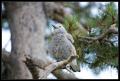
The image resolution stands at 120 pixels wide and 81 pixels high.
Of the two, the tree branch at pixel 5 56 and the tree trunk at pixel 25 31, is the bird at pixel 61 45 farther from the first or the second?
the tree trunk at pixel 25 31

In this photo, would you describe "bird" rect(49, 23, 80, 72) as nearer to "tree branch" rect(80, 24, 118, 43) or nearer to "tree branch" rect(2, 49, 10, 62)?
"tree branch" rect(80, 24, 118, 43)

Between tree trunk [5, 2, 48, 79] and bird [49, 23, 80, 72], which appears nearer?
bird [49, 23, 80, 72]

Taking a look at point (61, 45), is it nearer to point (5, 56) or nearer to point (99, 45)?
point (99, 45)

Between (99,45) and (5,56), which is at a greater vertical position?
(99,45)

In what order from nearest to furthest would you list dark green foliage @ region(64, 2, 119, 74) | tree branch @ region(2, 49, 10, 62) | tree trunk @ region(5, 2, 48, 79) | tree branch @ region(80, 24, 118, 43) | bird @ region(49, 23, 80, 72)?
bird @ region(49, 23, 80, 72) < tree branch @ region(80, 24, 118, 43) < dark green foliage @ region(64, 2, 119, 74) < tree branch @ region(2, 49, 10, 62) < tree trunk @ region(5, 2, 48, 79)

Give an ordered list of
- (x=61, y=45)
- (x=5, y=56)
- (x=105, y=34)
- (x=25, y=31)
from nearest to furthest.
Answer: (x=61, y=45), (x=105, y=34), (x=5, y=56), (x=25, y=31)

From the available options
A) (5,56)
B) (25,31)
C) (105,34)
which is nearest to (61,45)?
(105,34)

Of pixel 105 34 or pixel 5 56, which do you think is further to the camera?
pixel 5 56

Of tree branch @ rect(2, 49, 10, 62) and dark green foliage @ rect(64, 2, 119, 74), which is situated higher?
dark green foliage @ rect(64, 2, 119, 74)

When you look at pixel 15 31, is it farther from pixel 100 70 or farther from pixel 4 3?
pixel 100 70

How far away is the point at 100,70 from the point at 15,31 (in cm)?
198

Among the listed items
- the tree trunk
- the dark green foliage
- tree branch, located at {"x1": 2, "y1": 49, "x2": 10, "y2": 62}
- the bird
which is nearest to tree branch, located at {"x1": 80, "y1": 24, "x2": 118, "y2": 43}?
the dark green foliage

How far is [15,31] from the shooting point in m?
4.20

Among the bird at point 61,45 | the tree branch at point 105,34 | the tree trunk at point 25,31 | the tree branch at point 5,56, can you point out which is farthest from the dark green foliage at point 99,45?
the tree trunk at point 25,31
